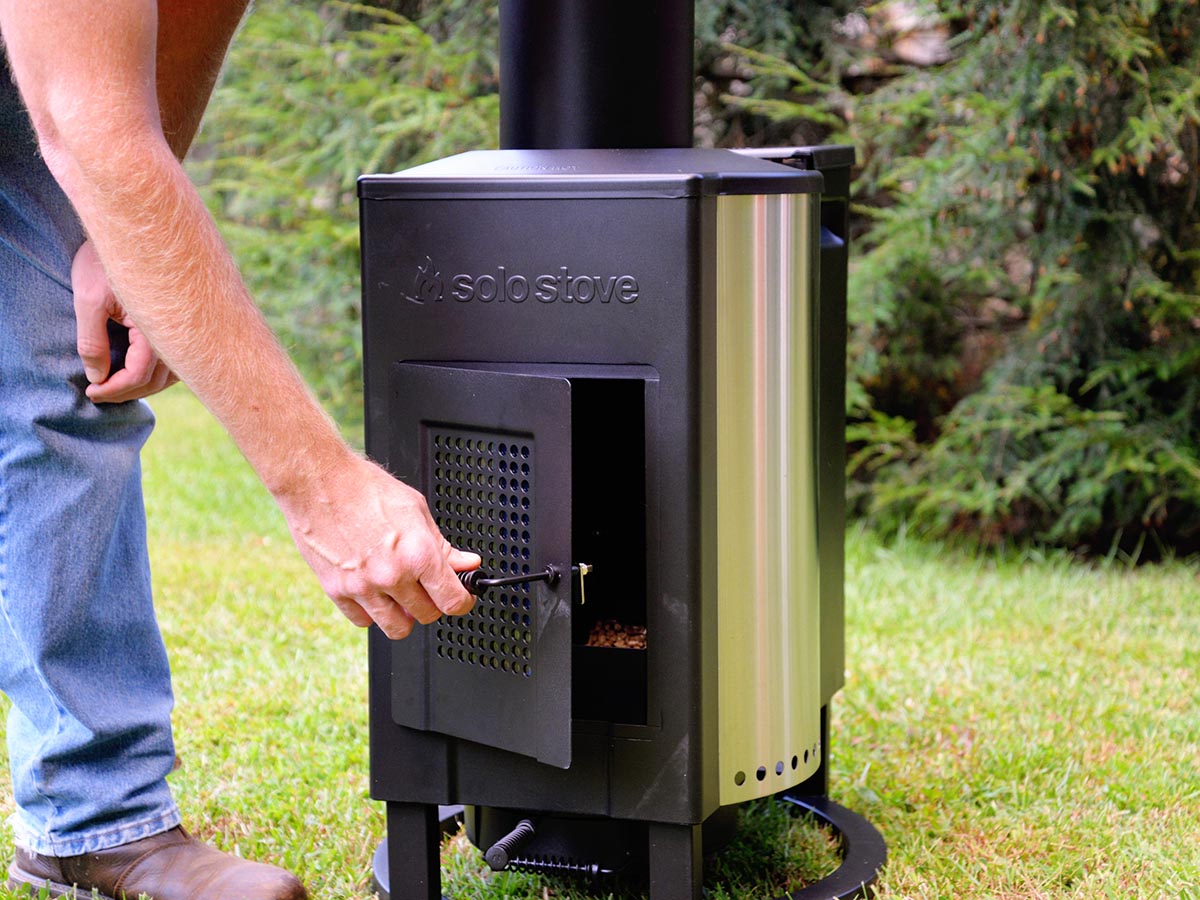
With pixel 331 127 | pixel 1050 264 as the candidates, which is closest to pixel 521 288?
pixel 1050 264

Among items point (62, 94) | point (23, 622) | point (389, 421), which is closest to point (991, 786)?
point (389, 421)

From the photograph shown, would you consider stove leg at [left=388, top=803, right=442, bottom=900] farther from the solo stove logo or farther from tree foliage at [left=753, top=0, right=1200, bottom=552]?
tree foliage at [left=753, top=0, right=1200, bottom=552]

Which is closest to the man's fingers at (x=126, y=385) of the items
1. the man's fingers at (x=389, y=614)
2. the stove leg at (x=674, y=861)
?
the man's fingers at (x=389, y=614)

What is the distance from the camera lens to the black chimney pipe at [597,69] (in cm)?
196

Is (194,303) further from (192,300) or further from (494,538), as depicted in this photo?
(494,538)

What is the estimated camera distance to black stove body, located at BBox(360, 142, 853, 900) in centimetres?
181

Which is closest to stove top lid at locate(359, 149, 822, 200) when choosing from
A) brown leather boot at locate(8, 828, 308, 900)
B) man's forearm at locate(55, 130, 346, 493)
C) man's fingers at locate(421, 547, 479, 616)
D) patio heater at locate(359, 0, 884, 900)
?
patio heater at locate(359, 0, 884, 900)

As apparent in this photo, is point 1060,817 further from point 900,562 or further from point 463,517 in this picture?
point 900,562

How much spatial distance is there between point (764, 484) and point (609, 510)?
25 centimetres

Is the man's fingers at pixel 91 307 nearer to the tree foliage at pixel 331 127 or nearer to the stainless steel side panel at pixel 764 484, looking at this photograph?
the stainless steel side panel at pixel 764 484

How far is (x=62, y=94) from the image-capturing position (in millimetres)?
1521

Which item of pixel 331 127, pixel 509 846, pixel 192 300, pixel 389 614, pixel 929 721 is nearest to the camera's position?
pixel 192 300

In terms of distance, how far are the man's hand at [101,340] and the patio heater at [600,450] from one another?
341 millimetres

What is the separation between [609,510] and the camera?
207 cm
